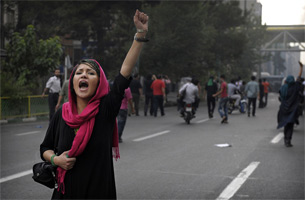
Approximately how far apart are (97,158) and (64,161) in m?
0.20

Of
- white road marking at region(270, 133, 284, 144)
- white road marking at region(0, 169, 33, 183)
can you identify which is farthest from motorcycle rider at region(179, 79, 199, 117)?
white road marking at region(0, 169, 33, 183)

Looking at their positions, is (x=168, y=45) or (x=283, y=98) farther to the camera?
(x=168, y=45)

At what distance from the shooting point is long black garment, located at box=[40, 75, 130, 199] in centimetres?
334

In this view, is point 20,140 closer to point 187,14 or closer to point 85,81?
point 85,81

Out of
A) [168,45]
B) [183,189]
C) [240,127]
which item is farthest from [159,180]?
[168,45]

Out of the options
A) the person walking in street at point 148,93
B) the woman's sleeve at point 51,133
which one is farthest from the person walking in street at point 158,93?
the woman's sleeve at point 51,133

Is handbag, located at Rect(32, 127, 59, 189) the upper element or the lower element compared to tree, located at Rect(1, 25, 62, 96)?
lower

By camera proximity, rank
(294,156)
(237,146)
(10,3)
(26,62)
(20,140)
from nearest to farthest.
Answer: (294,156) < (237,146) < (20,140) < (26,62) < (10,3)

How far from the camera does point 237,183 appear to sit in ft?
25.0

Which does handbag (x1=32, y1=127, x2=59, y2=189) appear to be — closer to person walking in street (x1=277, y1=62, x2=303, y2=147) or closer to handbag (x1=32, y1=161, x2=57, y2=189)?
handbag (x1=32, y1=161, x2=57, y2=189)

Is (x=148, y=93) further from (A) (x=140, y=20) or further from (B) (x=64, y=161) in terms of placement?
(B) (x=64, y=161)

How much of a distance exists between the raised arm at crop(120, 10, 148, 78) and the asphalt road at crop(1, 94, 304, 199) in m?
3.52

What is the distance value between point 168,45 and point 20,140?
775 inches

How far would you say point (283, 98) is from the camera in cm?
1252
